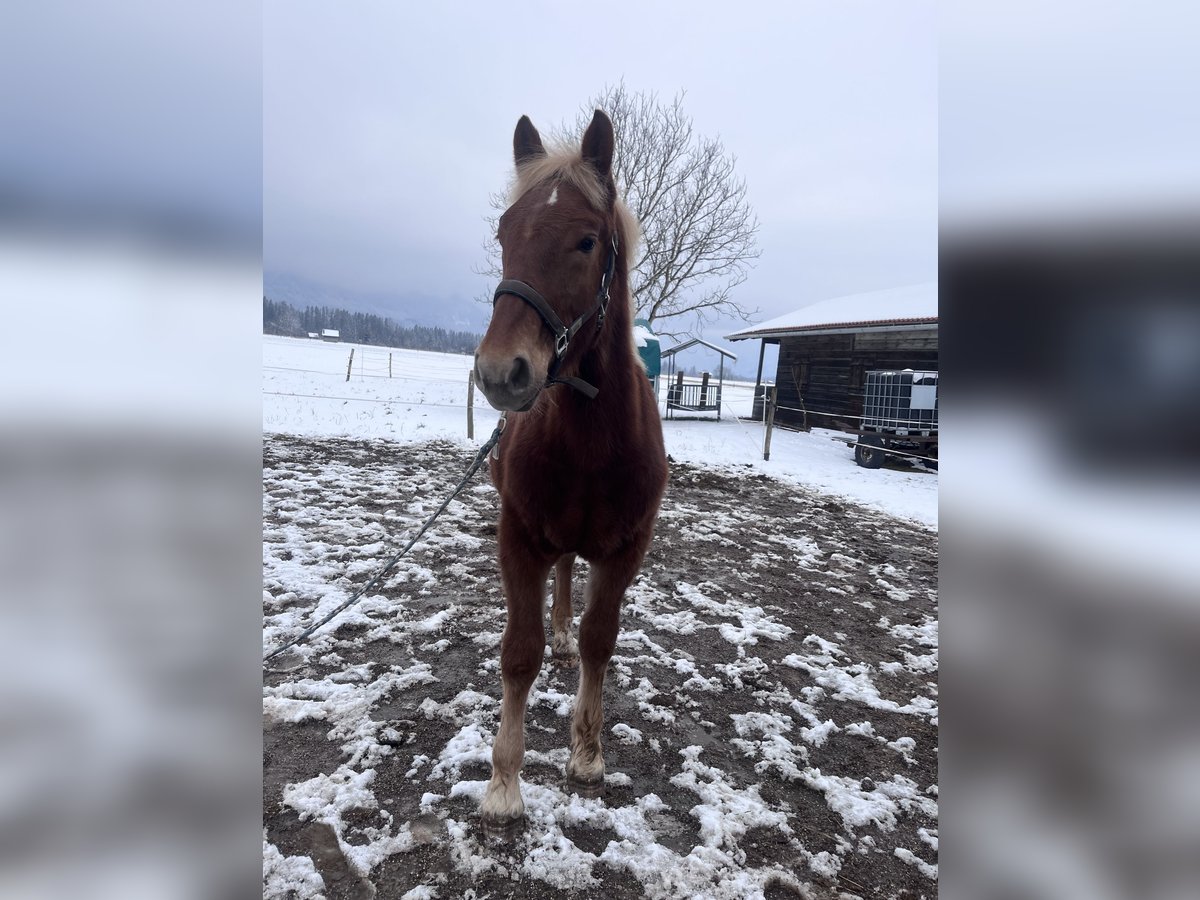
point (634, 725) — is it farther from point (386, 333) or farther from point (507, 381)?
point (386, 333)

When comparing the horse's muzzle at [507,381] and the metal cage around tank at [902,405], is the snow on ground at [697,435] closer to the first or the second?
the metal cage around tank at [902,405]

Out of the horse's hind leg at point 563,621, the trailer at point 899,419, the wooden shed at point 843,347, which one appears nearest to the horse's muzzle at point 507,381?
the horse's hind leg at point 563,621

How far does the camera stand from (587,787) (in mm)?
2201

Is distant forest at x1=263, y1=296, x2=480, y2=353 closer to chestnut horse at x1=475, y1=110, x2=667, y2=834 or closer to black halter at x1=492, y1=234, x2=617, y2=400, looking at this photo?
chestnut horse at x1=475, y1=110, x2=667, y2=834

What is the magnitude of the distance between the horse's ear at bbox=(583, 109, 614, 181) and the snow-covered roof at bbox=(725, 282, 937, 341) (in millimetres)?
13465

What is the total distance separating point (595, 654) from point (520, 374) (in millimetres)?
1326

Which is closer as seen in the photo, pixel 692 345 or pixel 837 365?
pixel 837 365

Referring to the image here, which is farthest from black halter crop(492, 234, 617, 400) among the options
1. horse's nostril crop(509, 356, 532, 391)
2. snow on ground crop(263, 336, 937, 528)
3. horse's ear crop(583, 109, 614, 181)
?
snow on ground crop(263, 336, 937, 528)

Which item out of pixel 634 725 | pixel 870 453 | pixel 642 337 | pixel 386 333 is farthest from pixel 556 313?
pixel 386 333

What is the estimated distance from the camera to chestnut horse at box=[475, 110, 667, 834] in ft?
5.84

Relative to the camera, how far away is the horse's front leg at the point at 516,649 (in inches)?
82.0
